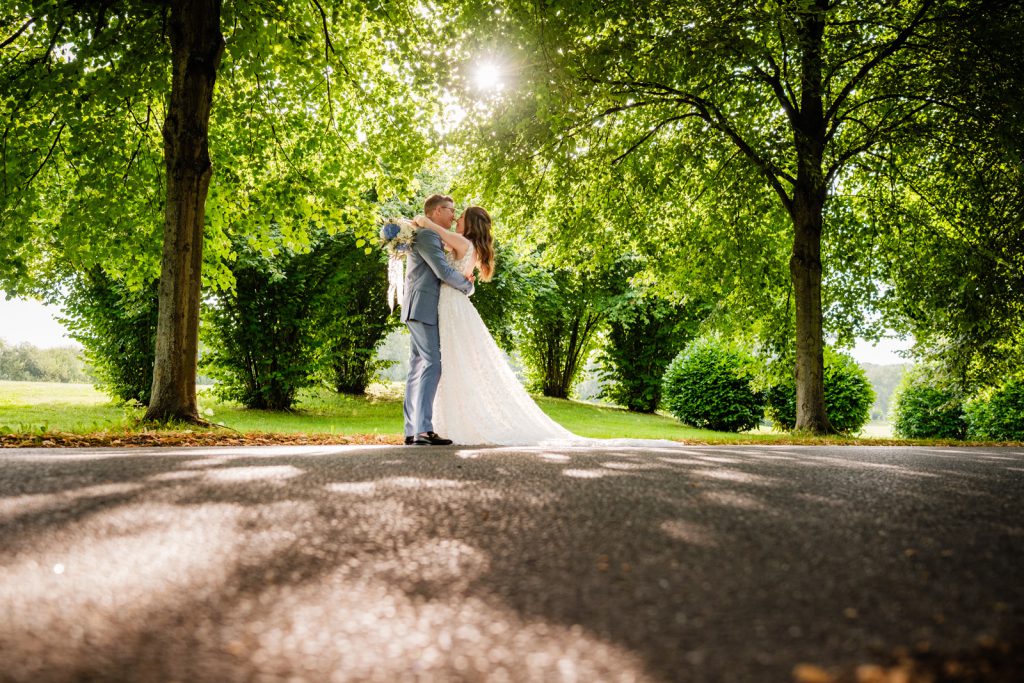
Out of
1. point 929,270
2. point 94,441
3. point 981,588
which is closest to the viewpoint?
point 981,588

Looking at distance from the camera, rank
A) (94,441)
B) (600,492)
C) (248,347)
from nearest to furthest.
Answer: (600,492)
(94,441)
(248,347)

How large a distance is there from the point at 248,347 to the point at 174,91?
24.8 feet

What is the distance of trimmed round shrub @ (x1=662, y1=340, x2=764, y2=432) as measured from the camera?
2011 centimetres

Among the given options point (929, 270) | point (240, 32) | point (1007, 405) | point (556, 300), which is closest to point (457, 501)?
point (240, 32)

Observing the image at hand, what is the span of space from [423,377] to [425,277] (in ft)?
3.33

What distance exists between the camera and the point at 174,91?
8312 millimetres

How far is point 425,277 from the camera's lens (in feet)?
20.8

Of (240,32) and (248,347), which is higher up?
(240,32)

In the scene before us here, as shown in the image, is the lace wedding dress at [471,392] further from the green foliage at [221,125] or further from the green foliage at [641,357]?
the green foliage at [641,357]

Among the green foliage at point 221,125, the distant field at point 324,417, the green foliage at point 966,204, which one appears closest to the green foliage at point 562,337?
the distant field at point 324,417

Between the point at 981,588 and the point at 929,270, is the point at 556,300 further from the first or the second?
the point at 981,588

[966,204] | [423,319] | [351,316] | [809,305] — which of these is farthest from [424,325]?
[966,204]

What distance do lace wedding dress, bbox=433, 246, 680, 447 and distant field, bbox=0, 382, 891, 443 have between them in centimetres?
410

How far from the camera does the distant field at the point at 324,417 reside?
12547mm
